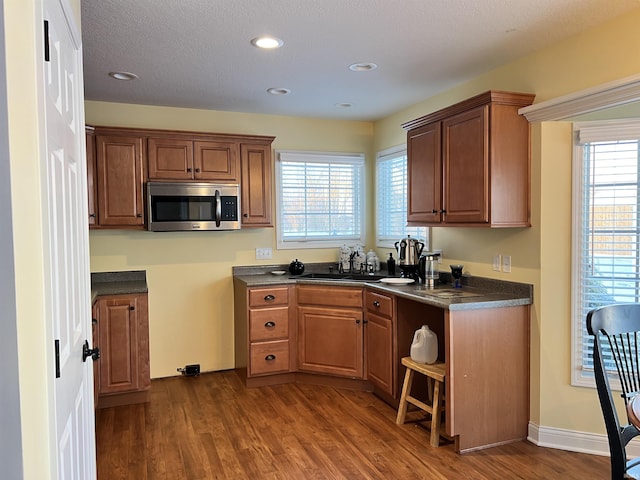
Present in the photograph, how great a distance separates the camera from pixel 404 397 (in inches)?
130

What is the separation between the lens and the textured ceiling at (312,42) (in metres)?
2.37

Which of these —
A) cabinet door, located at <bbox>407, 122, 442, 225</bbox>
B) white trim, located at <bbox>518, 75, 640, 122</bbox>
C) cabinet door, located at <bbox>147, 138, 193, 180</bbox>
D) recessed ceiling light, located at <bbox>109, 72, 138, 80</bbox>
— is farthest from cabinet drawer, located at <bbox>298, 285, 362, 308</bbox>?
recessed ceiling light, located at <bbox>109, 72, 138, 80</bbox>

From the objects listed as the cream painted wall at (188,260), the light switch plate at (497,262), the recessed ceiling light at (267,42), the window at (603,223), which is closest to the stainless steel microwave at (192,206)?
the cream painted wall at (188,260)

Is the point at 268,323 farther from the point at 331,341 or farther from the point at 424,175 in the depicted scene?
the point at 424,175

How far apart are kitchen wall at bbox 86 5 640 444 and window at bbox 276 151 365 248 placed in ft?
0.41

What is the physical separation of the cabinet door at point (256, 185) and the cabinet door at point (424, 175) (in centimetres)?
135

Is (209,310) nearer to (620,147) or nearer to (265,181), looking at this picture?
(265,181)

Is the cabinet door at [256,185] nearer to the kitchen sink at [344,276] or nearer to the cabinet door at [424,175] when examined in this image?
the kitchen sink at [344,276]

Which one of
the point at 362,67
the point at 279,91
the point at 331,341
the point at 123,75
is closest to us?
the point at 362,67

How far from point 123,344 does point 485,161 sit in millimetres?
2963

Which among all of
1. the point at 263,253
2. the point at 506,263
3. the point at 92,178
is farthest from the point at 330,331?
the point at 92,178

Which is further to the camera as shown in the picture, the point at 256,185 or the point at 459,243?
the point at 256,185

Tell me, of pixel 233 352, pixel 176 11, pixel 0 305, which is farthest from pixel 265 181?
pixel 0 305

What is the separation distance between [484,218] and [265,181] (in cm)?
211
